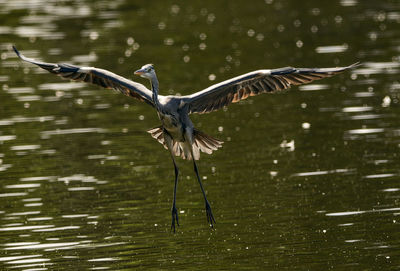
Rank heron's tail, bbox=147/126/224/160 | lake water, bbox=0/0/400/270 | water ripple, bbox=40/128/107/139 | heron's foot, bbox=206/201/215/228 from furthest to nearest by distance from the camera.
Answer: water ripple, bbox=40/128/107/139
heron's tail, bbox=147/126/224/160
heron's foot, bbox=206/201/215/228
lake water, bbox=0/0/400/270

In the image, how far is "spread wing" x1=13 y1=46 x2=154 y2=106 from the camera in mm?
13898

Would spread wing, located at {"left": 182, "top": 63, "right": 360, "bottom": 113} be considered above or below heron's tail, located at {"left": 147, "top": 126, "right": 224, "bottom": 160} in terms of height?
above

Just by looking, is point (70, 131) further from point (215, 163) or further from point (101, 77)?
point (101, 77)

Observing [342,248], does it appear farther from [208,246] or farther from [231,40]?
[231,40]

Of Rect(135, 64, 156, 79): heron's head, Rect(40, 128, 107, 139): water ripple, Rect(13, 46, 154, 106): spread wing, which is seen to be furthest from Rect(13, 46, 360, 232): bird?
Rect(40, 128, 107, 139): water ripple

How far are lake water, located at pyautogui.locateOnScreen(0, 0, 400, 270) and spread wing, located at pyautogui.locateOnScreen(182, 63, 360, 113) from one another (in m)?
1.97

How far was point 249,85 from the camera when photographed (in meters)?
13.9

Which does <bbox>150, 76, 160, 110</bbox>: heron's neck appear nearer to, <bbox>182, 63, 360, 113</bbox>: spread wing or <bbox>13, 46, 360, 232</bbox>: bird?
<bbox>13, 46, 360, 232</bbox>: bird

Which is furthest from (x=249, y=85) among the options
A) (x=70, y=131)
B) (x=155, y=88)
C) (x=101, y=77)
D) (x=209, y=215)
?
(x=70, y=131)

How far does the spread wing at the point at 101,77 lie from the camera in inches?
547

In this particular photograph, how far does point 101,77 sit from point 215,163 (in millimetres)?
4816

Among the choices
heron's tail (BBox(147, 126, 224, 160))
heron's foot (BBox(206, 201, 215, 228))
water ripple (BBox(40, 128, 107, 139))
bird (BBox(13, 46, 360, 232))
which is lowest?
heron's foot (BBox(206, 201, 215, 228))

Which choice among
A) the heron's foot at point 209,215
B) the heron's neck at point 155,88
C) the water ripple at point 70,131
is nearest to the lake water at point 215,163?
the water ripple at point 70,131

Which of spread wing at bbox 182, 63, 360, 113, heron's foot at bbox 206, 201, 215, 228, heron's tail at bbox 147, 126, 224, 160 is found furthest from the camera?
heron's tail at bbox 147, 126, 224, 160
